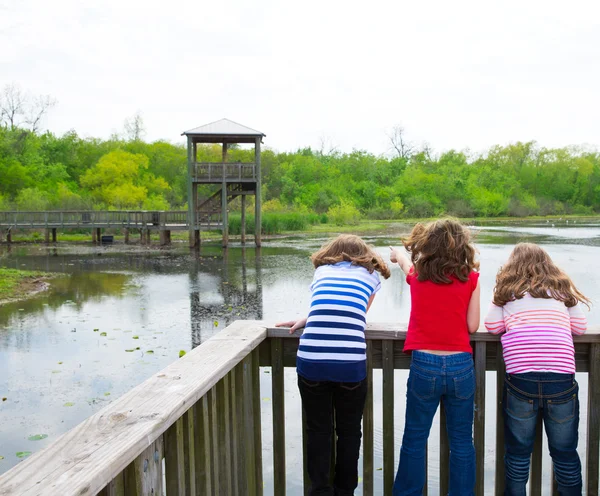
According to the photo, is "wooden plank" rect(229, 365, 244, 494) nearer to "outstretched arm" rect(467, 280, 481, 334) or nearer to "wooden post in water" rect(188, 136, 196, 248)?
"outstretched arm" rect(467, 280, 481, 334)

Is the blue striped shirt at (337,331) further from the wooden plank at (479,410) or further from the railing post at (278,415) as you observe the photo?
the wooden plank at (479,410)

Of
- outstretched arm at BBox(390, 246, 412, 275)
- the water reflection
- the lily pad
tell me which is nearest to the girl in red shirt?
outstretched arm at BBox(390, 246, 412, 275)

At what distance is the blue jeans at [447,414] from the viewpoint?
310 centimetres

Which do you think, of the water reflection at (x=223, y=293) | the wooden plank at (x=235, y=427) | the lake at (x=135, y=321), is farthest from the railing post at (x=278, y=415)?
the water reflection at (x=223, y=293)

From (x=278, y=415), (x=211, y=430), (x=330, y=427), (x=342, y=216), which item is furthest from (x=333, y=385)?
(x=342, y=216)

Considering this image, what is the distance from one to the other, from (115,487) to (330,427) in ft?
4.96

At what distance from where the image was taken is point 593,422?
10.4 ft

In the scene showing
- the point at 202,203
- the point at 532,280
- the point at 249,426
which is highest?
the point at 202,203

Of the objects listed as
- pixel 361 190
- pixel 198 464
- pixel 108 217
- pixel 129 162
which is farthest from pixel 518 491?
pixel 361 190

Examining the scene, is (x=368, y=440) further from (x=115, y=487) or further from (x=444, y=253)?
(x=115, y=487)

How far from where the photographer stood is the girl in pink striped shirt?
3.12 metres

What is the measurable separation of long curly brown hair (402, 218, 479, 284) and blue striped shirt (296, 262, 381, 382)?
13.5 inches

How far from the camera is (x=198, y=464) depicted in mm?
2549

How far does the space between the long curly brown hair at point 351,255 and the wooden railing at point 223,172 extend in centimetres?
3029
